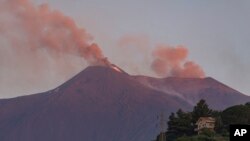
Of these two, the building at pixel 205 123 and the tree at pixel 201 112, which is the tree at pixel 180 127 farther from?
the tree at pixel 201 112

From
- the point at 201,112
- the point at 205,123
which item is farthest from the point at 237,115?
the point at 201,112

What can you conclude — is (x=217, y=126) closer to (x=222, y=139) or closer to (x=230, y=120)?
(x=230, y=120)

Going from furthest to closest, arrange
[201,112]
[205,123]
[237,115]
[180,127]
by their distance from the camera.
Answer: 1. [201,112]
2. [237,115]
3. [180,127]
4. [205,123]

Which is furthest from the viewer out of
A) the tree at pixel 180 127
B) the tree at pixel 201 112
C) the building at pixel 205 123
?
the tree at pixel 201 112

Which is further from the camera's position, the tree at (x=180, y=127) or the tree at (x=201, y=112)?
the tree at (x=201, y=112)

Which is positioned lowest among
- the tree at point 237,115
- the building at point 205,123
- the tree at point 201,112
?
the building at point 205,123

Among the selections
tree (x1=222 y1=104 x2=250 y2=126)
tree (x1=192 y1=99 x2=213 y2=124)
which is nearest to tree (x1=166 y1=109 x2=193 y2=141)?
tree (x1=192 y1=99 x2=213 y2=124)

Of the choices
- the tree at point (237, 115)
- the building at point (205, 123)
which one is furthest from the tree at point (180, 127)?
the tree at point (237, 115)

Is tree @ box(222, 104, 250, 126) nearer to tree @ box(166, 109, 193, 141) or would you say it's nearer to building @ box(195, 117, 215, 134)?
building @ box(195, 117, 215, 134)

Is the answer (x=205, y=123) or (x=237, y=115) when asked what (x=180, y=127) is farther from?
(x=237, y=115)

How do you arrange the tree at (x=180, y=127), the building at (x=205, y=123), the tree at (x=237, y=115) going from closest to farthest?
the building at (x=205, y=123), the tree at (x=237, y=115), the tree at (x=180, y=127)

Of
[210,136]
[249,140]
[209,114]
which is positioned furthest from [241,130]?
[209,114]

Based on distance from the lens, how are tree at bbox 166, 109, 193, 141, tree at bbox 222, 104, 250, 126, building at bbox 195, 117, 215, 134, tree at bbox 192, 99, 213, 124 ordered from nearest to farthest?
building at bbox 195, 117, 215, 134 < tree at bbox 222, 104, 250, 126 < tree at bbox 166, 109, 193, 141 < tree at bbox 192, 99, 213, 124

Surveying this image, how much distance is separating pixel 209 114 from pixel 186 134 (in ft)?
45.7
